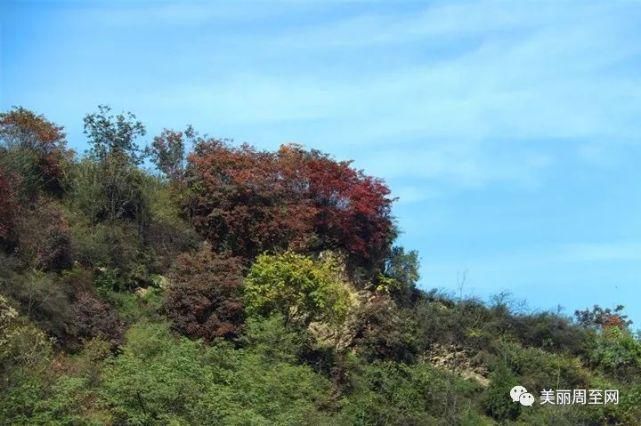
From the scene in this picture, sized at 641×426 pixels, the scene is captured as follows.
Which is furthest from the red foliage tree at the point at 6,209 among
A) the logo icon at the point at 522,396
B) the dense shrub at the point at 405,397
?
the logo icon at the point at 522,396

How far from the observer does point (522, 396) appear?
28375mm

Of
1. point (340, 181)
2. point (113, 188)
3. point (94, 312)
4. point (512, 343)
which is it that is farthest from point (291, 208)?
point (512, 343)

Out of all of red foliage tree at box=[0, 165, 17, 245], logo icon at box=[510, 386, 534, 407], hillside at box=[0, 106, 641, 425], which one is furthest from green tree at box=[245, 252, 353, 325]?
logo icon at box=[510, 386, 534, 407]

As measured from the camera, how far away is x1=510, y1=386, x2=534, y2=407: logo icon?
28.1 metres

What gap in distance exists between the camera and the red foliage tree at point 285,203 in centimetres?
2709

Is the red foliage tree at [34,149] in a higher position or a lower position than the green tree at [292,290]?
higher

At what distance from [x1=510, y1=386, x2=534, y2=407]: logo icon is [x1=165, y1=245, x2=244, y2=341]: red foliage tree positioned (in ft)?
31.1

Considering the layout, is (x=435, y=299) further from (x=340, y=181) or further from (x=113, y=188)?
(x=113, y=188)

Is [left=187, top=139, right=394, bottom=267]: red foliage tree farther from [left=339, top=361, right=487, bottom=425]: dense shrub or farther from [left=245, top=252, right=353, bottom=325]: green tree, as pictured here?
[left=339, top=361, right=487, bottom=425]: dense shrub

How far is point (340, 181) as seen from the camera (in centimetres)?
2906

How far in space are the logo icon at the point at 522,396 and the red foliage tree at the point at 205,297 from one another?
31.1 ft

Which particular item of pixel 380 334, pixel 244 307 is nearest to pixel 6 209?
pixel 244 307

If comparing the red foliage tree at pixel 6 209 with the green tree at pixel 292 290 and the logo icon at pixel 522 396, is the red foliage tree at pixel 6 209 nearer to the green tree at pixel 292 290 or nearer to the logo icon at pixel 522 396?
the green tree at pixel 292 290

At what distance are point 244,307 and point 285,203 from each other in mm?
4482
